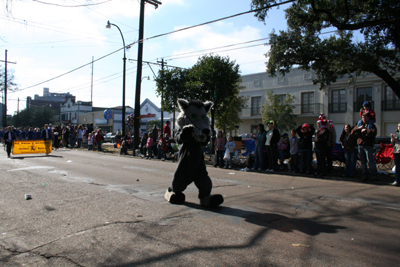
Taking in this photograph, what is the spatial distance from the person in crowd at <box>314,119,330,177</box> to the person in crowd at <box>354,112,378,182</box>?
40.4 inches

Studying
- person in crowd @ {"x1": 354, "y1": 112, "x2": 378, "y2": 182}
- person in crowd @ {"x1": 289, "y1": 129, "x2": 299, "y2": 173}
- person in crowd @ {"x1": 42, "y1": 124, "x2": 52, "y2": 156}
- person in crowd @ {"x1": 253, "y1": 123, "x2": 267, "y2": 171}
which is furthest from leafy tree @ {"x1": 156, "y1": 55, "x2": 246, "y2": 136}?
person in crowd @ {"x1": 354, "y1": 112, "x2": 378, "y2": 182}

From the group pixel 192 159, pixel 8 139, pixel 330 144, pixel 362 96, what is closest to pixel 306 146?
pixel 330 144

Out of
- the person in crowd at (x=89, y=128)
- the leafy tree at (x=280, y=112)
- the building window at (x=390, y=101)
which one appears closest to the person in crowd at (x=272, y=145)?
the person in crowd at (x=89, y=128)

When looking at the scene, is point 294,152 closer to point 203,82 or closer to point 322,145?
point 322,145

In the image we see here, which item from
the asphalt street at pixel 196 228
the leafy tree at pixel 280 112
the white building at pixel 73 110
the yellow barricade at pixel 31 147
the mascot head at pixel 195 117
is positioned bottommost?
the asphalt street at pixel 196 228

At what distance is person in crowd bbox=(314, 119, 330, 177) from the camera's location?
33.7 ft

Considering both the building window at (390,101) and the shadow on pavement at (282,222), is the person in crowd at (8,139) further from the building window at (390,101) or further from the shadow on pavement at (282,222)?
the building window at (390,101)

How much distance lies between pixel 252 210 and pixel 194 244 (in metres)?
1.98

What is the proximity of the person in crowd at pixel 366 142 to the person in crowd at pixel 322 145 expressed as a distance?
1026 millimetres

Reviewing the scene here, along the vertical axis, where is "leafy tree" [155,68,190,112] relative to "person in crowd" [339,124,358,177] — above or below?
above

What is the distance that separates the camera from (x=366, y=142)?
Result: 30.0 ft

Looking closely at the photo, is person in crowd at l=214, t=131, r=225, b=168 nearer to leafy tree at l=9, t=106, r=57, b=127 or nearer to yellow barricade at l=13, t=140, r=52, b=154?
yellow barricade at l=13, t=140, r=52, b=154

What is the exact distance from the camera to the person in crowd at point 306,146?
10.8m

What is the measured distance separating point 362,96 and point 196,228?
100.0 ft
